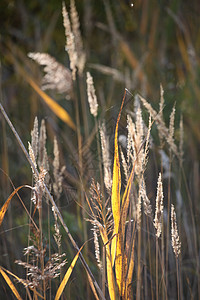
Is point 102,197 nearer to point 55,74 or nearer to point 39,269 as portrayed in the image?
point 39,269

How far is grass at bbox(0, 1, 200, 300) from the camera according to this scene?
2.11 feet

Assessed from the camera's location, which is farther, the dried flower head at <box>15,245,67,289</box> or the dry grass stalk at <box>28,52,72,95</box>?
the dry grass stalk at <box>28,52,72,95</box>

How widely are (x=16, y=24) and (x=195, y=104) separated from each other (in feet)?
4.45

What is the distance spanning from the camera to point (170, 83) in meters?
2.04

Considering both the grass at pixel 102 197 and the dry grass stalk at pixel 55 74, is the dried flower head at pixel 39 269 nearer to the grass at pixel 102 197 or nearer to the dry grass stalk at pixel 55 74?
the grass at pixel 102 197

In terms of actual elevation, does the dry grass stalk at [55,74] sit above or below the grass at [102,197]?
above

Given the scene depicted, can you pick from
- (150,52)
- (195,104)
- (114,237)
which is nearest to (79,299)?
(114,237)

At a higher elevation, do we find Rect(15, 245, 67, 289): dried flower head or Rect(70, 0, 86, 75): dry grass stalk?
Rect(70, 0, 86, 75): dry grass stalk

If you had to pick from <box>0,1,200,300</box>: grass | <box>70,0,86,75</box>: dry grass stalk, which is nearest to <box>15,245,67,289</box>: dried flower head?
<box>0,1,200,300</box>: grass

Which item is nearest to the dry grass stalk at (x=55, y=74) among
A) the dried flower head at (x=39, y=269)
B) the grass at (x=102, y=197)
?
the grass at (x=102, y=197)

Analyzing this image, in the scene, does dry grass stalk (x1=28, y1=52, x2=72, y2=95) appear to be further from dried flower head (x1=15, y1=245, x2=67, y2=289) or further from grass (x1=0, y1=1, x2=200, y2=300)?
dried flower head (x1=15, y1=245, x2=67, y2=289)

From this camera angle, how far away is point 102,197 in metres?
0.72

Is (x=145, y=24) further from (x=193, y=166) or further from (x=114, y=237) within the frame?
(x=114, y=237)

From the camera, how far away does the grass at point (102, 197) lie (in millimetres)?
644
